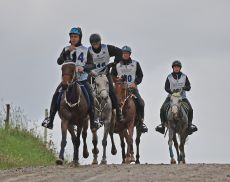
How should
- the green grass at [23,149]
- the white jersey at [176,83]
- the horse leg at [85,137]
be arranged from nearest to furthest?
the horse leg at [85,137], the white jersey at [176,83], the green grass at [23,149]

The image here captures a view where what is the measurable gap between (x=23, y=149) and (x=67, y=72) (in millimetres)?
15932

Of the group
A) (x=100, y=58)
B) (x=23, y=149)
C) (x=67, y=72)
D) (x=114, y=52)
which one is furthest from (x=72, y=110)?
(x=23, y=149)

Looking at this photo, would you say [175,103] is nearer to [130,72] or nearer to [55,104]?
[130,72]

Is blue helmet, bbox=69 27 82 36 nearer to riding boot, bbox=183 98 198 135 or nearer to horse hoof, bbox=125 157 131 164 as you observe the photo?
horse hoof, bbox=125 157 131 164

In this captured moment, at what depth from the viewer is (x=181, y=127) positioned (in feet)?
95.9

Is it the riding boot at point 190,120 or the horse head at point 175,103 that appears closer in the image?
the horse head at point 175,103

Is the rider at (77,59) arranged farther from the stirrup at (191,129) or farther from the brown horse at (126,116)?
the stirrup at (191,129)

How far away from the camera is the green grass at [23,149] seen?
34844 mm

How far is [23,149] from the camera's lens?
37594mm

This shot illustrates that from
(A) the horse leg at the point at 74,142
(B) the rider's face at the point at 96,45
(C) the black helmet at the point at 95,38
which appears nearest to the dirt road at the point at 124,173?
(A) the horse leg at the point at 74,142

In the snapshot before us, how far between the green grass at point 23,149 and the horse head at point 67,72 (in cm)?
1093

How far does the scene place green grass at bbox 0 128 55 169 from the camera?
34.8 m

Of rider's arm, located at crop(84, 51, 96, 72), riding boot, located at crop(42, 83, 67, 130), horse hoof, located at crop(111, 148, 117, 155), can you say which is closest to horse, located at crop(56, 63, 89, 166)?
riding boot, located at crop(42, 83, 67, 130)

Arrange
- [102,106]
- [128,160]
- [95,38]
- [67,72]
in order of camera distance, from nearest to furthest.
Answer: [67,72]
[102,106]
[95,38]
[128,160]
